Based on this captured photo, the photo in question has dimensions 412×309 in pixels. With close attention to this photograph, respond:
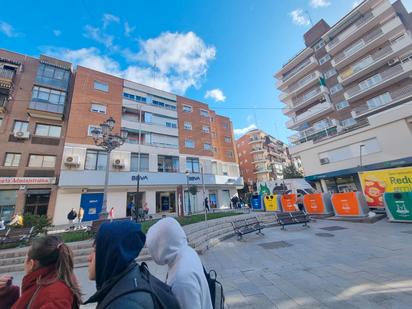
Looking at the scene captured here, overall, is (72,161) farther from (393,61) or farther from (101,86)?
(393,61)

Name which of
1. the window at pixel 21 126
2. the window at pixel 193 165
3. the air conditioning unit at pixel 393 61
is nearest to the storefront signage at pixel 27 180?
the window at pixel 21 126

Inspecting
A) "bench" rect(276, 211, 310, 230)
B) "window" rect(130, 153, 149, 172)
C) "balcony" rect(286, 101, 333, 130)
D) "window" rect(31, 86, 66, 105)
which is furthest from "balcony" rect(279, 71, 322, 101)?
"window" rect(31, 86, 66, 105)

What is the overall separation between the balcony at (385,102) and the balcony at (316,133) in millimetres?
2231

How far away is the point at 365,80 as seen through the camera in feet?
66.1

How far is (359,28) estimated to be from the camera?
68.7 ft

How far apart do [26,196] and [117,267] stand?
2021cm

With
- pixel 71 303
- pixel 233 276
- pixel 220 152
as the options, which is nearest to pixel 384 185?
pixel 233 276

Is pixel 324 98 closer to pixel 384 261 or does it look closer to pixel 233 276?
pixel 384 261

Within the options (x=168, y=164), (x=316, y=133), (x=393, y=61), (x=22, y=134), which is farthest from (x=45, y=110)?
(x=393, y=61)

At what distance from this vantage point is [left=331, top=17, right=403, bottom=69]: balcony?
1897 cm

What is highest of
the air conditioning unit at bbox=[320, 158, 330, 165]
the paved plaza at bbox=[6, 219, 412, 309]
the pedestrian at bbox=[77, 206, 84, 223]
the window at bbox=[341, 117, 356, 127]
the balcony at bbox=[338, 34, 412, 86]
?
the balcony at bbox=[338, 34, 412, 86]

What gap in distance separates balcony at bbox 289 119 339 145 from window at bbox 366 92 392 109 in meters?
3.35

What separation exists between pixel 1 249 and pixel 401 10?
1591 inches

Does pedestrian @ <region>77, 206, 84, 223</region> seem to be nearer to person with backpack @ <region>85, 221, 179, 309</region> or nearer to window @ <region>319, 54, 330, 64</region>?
person with backpack @ <region>85, 221, 179, 309</region>
